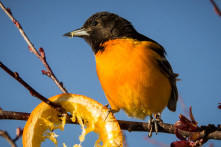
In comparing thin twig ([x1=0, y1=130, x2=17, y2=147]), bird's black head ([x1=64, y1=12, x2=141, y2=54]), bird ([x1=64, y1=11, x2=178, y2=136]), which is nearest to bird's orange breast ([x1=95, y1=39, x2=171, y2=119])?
bird ([x1=64, y1=11, x2=178, y2=136])

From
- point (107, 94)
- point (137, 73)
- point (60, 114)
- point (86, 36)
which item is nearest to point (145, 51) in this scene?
point (137, 73)

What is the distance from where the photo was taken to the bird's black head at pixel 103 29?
354cm

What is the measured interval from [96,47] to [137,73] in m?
0.83

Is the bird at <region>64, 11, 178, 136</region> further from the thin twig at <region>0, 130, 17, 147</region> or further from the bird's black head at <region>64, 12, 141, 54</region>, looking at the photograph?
the thin twig at <region>0, 130, 17, 147</region>

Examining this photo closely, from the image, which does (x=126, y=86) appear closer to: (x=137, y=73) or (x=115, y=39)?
(x=137, y=73)

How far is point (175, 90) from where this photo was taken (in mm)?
3639

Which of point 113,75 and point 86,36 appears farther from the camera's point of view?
point 86,36

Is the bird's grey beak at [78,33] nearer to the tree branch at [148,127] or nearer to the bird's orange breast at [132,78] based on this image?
the bird's orange breast at [132,78]

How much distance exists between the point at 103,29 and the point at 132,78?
1081mm

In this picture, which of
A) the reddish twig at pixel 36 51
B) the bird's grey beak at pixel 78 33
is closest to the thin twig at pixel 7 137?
the reddish twig at pixel 36 51

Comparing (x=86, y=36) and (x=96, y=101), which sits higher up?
(x=86, y=36)

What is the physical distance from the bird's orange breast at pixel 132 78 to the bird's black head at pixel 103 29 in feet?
0.92

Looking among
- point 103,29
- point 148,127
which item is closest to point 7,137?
point 148,127

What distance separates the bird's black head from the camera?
139 inches
